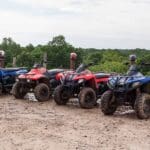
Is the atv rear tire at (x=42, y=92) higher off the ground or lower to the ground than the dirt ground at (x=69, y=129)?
higher

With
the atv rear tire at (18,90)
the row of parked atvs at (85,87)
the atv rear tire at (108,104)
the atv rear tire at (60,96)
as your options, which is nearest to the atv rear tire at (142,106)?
the row of parked atvs at (85,87)

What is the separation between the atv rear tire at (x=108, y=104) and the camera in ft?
36.6

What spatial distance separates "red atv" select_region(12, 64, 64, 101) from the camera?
14341 millimetres

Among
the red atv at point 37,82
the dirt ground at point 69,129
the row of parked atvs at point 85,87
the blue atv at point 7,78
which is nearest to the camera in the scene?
the dirt ground at point 69,129

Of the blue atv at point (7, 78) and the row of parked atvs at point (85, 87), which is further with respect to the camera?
the blue atv at point (7, 78)

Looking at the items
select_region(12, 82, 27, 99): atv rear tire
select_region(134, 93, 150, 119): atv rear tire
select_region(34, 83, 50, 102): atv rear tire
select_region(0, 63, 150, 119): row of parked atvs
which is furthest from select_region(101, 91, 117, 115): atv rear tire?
select_region(12, 82, 27, 99): atv rear tire

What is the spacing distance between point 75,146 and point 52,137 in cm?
75

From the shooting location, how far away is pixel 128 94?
11.2m

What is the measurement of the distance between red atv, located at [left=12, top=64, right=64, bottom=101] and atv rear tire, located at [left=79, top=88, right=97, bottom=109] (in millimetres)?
1973

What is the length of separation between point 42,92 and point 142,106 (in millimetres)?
4324

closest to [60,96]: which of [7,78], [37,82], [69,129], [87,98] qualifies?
[87,98]

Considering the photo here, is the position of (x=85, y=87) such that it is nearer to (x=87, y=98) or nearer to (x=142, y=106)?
(x=87, y=98)

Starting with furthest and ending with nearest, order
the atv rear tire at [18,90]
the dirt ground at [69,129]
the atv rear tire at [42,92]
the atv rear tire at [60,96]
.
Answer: the atv rear tire at [18,90], the atv rear tire at [42,92], the atv rear tire at [60,96], the dirt ground at [69,129]

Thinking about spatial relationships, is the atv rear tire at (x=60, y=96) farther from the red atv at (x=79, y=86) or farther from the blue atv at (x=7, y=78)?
the blue atv at (x=7, y=78)
